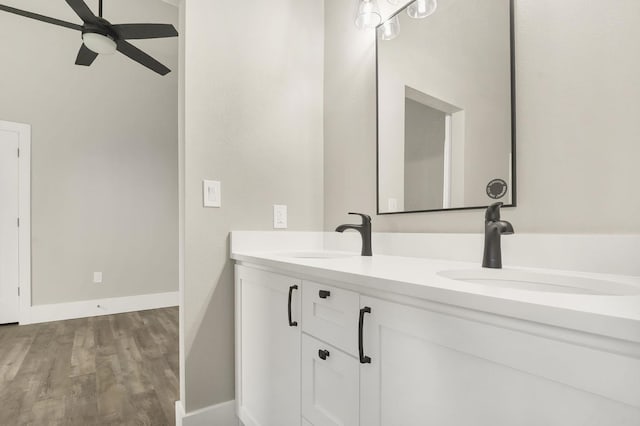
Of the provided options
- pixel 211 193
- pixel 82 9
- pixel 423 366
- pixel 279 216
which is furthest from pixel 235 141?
pixel 423 366

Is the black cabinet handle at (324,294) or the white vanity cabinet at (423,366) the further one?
the black cabinet handle at (324,294)

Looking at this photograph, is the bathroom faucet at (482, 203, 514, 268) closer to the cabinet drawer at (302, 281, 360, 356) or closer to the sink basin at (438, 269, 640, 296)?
the sink basin at (438, 269, 640, 296)

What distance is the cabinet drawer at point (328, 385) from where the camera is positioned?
921 millimetres

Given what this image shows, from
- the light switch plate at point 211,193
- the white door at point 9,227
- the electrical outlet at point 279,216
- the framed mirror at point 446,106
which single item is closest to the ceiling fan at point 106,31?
the light switch plate at point 211,193

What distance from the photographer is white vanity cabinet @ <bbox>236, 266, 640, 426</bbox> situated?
49 centimetres

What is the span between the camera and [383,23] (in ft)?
5.41

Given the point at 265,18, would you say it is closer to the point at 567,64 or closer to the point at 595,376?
the point at 567,64

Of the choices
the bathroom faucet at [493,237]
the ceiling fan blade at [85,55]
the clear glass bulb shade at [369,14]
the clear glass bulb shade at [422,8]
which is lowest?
the bathroom faucet at [493,237]

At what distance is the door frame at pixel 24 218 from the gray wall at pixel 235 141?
2.94 m

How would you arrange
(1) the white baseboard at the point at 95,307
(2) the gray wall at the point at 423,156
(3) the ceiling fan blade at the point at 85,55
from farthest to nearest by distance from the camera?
1. (1) the white baseboard at the point at 95,307
2. (3) the ceiling fan blade at the point at 85,55
3. (2) the gray wall at the point at 423,156

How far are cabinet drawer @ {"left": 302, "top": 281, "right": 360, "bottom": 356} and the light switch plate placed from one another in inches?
28.1

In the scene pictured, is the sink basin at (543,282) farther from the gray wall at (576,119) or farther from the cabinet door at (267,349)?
the cabinet door at (267,349)

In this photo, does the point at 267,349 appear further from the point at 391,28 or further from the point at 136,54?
the point at 136,54

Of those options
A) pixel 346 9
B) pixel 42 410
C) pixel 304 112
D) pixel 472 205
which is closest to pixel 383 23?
pixel 346 9
